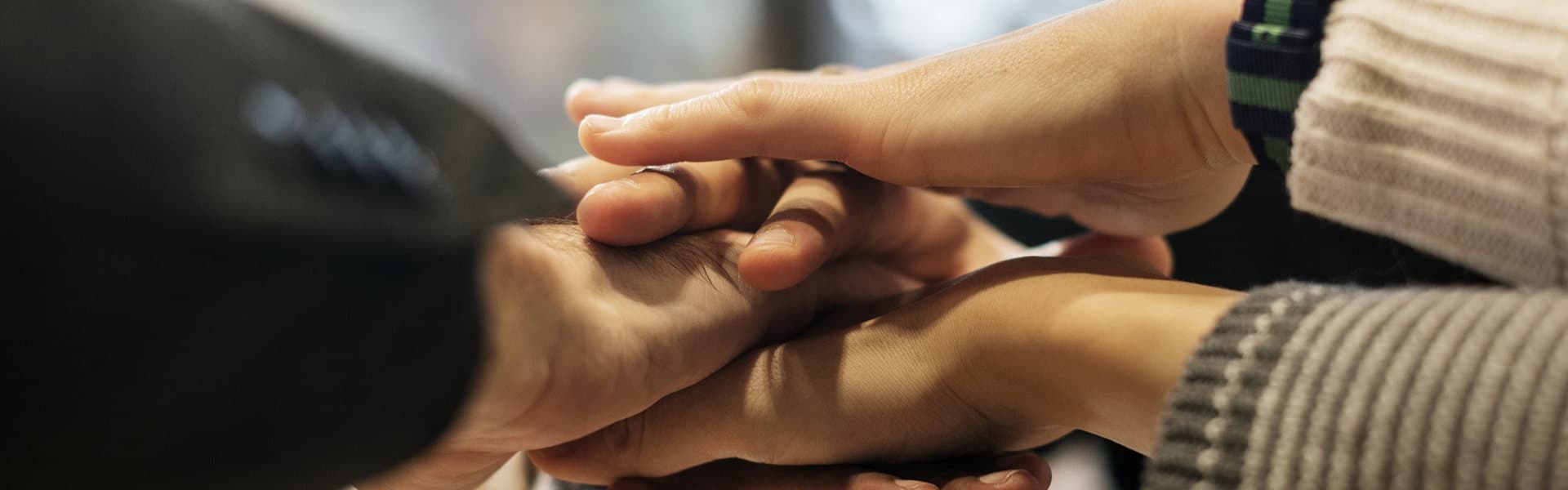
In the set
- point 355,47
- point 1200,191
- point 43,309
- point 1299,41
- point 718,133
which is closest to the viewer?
point 43,309

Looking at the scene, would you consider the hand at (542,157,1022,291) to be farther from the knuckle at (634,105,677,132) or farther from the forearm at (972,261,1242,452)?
the forearm at (972,261,1242,452)

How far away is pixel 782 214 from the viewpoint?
2.58 feet

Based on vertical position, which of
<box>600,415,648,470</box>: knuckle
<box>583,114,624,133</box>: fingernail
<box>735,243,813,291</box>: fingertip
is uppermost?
<box>583,114,624,133</box>: fingernail

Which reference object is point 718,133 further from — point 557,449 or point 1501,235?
point 1501,235

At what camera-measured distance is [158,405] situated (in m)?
0.38

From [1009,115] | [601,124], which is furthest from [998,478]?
[601,124]

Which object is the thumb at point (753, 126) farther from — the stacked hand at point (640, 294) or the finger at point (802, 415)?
the finger at point (802, 415)

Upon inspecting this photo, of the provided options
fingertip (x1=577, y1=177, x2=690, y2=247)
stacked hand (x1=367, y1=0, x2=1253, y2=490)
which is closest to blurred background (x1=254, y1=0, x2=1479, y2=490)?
stacked hand (x1=367, y1=0, x2=1253, y2=490)

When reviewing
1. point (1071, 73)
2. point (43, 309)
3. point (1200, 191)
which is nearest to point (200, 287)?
point (43, 309)

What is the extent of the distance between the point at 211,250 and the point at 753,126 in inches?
16.4

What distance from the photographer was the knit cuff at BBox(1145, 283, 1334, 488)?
51 cm

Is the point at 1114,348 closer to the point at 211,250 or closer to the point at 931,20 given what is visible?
the point at 211,250

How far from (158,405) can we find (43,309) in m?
0.05

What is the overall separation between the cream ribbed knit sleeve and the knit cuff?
7 cm
